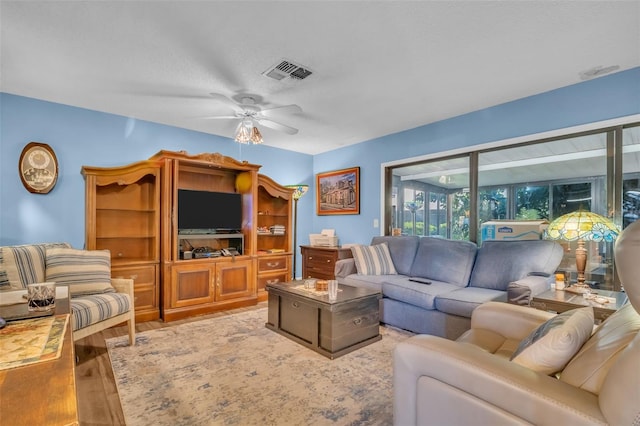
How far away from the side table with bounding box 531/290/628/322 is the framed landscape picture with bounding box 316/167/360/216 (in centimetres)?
306

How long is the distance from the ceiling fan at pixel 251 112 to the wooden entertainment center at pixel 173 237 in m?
0.70

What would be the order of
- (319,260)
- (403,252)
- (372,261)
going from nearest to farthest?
(372,261) → (403,252) → (319,260)

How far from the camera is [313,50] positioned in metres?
2.35

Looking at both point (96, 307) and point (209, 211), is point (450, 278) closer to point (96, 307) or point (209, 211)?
point (209, 211)

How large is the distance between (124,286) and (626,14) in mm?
4367

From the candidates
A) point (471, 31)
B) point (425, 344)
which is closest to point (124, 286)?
point (425, 344)

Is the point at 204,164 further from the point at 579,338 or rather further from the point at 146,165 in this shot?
the point at 579,338

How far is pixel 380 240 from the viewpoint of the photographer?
4.27m

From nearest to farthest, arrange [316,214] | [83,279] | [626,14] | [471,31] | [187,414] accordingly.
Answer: [187,414] → [626,14] → [471,31] → [83,279] → [316,214]

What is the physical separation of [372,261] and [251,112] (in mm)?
2255

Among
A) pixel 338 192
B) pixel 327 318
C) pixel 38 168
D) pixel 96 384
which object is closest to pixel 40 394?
pixel 96 384

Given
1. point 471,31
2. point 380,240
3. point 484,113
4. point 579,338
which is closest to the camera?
point 579,338

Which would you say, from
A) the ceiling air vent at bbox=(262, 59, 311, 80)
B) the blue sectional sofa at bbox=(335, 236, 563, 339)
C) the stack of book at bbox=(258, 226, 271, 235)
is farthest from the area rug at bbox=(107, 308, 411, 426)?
the ceiling air vent at bbox=(262, 59, 311, 80)

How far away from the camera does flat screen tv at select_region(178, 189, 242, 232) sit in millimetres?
3797
